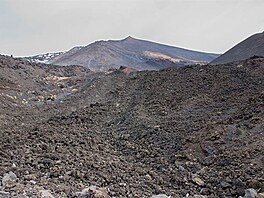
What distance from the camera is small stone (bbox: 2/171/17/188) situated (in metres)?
5.26

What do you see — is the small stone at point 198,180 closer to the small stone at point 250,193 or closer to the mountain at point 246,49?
the small stone at point 250,193

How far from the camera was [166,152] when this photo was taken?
23.7ft

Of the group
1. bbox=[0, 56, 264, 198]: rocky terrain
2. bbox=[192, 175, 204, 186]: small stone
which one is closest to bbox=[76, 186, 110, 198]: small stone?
bbox=[0, 56, 264, 198]: rocky terrain

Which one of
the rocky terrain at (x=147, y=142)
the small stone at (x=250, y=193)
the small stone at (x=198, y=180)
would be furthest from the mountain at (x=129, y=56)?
the small stone at (x=250, y=193)

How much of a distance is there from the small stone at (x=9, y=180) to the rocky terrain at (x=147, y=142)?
15mm

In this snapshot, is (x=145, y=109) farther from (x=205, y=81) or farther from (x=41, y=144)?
(x=41, y=144)

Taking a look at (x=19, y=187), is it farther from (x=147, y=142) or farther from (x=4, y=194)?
(x=147, y=142)

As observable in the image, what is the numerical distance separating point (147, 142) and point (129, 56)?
3867 centimetres

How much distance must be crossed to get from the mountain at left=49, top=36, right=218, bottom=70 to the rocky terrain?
82.7 ft

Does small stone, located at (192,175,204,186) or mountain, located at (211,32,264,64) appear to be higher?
mountain, located at (211,32,264,64)

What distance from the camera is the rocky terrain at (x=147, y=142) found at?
5395 mm

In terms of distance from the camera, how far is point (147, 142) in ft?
26.1

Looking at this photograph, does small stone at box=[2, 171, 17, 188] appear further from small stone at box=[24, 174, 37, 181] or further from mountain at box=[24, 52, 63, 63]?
mountain at box=[24, 52, 63, 63]

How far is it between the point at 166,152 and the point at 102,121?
3450 mm
